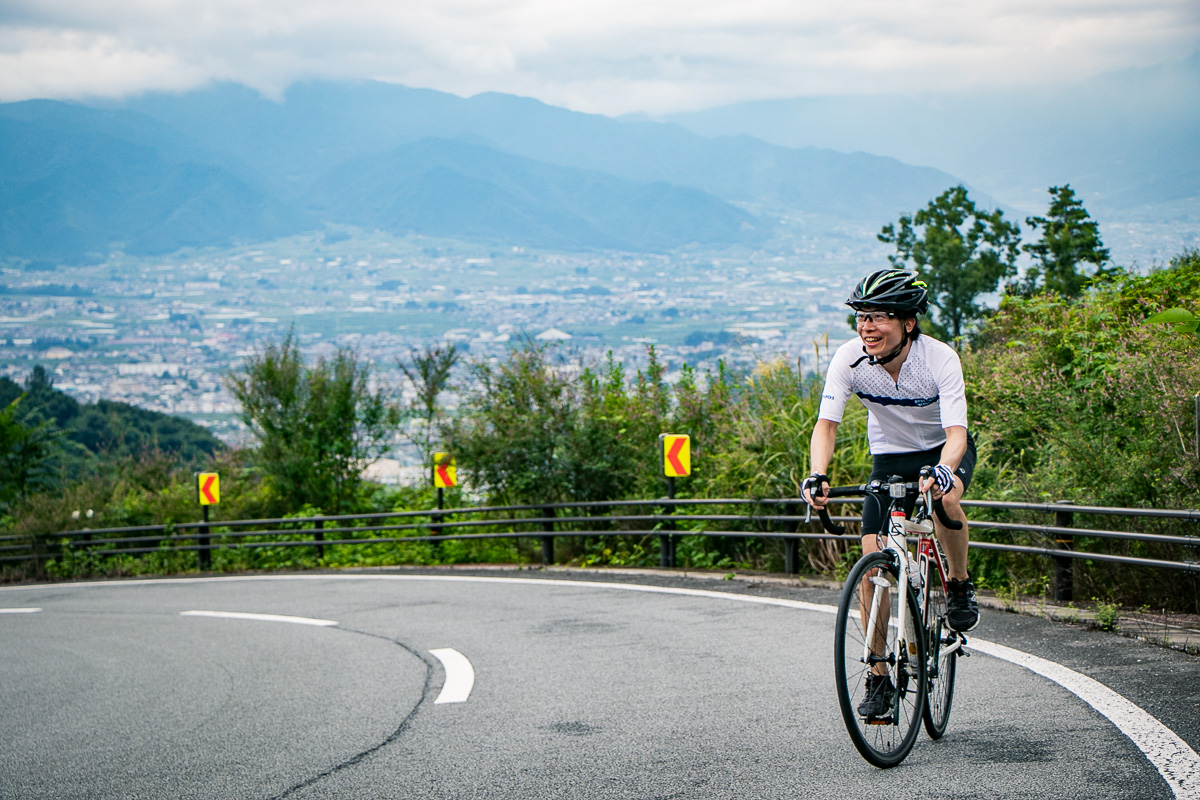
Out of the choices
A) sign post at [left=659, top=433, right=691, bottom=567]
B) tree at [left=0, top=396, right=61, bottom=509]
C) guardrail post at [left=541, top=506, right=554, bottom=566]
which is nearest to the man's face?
sign post at [left=659, top=433, right=691, bottom=567]

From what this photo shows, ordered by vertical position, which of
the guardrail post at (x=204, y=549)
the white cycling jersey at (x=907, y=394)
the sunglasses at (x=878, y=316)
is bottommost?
the guardrail post at (x=204, y=549)

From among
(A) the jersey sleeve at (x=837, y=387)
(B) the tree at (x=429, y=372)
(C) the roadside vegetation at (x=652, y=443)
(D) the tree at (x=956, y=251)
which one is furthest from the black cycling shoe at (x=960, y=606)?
(D) the tree at (x=956, y=251)

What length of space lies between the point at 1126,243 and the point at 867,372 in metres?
39.5

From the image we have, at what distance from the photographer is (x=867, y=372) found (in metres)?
4.56

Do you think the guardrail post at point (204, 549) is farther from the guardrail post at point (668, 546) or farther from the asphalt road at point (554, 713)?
the guardrail post at point (668, 546)

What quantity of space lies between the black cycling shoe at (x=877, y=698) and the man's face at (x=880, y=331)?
53.7 inches

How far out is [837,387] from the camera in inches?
181

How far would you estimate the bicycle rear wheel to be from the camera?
13.5 feet

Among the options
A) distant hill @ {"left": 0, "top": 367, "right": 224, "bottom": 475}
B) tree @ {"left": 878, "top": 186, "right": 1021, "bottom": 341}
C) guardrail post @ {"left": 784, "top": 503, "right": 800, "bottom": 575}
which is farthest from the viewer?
distant hill @ {"left": 0, "top": 367, "right": 224, "bottom": 475}

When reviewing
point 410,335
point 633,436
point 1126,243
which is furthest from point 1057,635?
point 410,335

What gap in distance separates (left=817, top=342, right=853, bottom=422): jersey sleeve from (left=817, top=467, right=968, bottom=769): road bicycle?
1.30 ft

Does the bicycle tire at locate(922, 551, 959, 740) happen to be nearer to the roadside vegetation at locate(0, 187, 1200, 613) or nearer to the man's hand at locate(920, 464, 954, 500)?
the man's hand at locate(920, 464, 954, 500)

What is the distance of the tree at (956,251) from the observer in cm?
3962

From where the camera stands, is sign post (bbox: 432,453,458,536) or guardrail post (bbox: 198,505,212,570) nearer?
sign post (bbox: 432,453,458,536)
